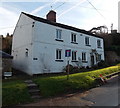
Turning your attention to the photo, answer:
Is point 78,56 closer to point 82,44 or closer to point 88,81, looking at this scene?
point 82,44

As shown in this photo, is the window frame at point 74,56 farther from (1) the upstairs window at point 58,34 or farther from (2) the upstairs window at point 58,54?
(1) the upstairs window at point 58,34

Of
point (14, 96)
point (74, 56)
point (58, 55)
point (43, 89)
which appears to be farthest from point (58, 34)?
point (14, 96)

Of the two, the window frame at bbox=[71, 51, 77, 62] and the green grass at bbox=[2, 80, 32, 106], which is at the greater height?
the window frame at bbox=[71, 51, 77, 62]

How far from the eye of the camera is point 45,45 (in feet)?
55.3

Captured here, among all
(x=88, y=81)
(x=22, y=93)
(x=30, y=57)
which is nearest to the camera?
(x=22, y=93)

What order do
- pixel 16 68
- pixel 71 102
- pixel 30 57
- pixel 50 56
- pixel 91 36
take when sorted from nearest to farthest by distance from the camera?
1. pixel 71 102
2. pixel 30 57
3. pixel 50 56
4. pixel 16 68
5. pixel 91 36

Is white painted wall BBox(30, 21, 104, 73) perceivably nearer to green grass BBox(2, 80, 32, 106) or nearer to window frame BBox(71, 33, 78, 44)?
window frame BBox(71, 33, 78, 44)

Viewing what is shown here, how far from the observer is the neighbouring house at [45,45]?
15938 mm

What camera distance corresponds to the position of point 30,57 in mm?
15789

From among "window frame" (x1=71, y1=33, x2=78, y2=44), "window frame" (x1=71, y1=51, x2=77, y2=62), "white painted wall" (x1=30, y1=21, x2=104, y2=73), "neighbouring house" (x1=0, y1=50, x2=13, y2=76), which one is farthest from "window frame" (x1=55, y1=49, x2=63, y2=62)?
"neighbouring house" (x1=0, y1=50, x2=13, y2=76)

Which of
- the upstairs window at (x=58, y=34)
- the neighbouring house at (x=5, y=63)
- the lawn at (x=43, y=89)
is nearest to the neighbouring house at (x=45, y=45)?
the upstairs window at (x=58, y=34)

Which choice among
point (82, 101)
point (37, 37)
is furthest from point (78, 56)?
point (82, 101)

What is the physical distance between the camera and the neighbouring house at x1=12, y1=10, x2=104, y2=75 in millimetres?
15938

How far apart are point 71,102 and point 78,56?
14607mm
